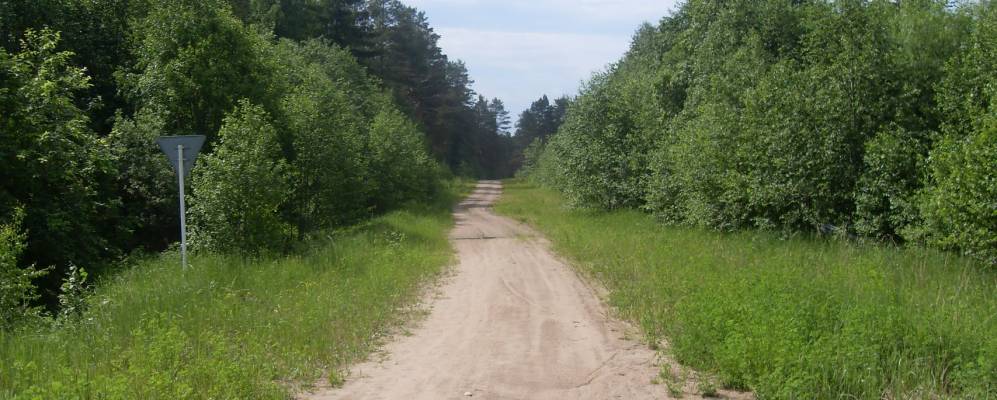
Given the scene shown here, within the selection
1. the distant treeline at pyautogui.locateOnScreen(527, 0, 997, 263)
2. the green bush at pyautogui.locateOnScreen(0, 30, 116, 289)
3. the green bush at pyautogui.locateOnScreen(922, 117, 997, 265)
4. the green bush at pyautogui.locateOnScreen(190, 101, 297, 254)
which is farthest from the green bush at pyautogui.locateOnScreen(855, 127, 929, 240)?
the green bush at pyautogui.locateOnScreen(0, 30, 116, 289)

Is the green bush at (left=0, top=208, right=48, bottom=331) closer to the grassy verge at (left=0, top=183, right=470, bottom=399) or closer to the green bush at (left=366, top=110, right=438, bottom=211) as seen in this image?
the grassy verge at (left=0, top=183, right=470, bottom=399)

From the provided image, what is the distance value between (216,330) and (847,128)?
1332 cm

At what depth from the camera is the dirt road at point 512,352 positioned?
7.71 m

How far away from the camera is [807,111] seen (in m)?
16.6

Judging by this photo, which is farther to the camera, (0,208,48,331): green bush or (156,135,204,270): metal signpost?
(156,135,204,270): metal signpost

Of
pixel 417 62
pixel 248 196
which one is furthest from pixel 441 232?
pixel 417 62

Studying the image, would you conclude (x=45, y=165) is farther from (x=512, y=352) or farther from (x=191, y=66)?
(x=512, y=352)

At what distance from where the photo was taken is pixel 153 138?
18750mm

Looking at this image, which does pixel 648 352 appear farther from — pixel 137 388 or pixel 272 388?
pixel 137 388

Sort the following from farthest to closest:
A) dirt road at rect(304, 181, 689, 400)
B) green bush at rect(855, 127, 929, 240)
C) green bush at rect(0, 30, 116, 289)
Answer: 1. green bush at rect(855, 127, 929, 240)
2. green bush at rect(0, 30, 116, 289)
3. dirt road at rect(304, 181, 689, 400)

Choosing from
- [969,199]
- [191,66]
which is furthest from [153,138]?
[969,199]

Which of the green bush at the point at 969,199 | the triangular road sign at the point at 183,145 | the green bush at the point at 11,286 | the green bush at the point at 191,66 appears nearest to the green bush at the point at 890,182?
the green bush at the point at 969,199

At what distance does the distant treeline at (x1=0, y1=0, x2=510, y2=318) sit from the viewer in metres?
13.8

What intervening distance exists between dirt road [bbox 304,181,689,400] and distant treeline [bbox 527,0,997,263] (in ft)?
18.8
